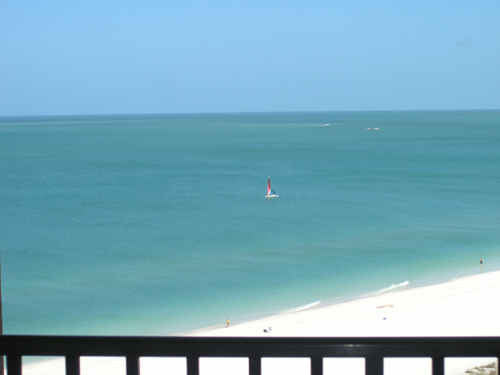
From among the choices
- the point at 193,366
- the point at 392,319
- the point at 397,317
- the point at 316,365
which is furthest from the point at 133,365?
the point at 397,317

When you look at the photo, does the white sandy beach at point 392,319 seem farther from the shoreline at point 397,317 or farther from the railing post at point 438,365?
the railing post at point 438,365

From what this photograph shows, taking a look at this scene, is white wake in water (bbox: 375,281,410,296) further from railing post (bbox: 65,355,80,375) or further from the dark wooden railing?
railing post (bbox: 65,355,80,375)

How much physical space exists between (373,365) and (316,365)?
129mm

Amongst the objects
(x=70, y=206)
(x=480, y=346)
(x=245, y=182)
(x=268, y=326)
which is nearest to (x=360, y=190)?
(x=245, y=182)

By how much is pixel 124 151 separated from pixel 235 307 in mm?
58762

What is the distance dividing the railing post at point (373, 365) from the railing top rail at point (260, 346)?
15 millimetres

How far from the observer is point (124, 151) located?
7394 centimetres

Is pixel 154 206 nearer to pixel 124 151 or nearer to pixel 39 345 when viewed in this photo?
pixel 39 345

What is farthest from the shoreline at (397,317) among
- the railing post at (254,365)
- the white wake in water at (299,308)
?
the railing post at (254,365)

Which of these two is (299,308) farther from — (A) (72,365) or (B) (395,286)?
(A) (72,365)

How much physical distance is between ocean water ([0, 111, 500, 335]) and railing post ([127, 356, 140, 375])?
15.2 m

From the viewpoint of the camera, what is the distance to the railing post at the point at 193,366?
131 cm

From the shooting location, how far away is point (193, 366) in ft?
4.33

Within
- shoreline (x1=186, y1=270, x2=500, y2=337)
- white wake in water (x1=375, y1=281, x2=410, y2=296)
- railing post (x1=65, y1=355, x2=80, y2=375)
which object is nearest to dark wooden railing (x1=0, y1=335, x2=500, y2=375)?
railing post (x1=65, y1=355, x2=80, y2=375)
